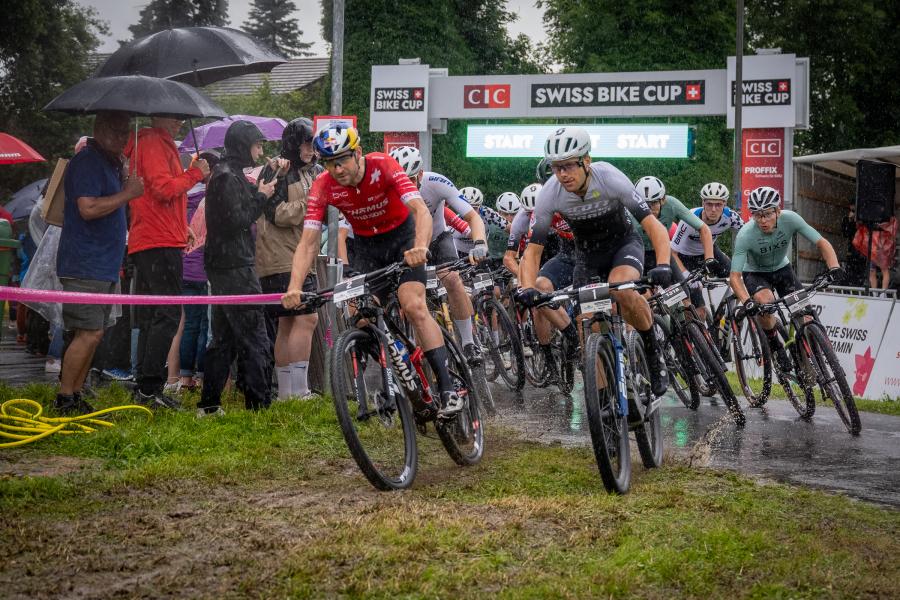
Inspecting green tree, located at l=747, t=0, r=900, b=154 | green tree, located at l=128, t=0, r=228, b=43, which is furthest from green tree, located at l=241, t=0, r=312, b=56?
green tree, located at l=747, t=0, r=900, b=154

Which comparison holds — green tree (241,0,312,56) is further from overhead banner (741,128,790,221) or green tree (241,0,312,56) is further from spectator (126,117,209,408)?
spectator (126,117,209,408)

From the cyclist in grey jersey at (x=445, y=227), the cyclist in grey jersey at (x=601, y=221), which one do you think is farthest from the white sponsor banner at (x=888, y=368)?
the cyclist in grey jersey at (x=601, y=221)

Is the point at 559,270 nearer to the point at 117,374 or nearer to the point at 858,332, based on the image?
the point at 117,374

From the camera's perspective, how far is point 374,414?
20.6 ft

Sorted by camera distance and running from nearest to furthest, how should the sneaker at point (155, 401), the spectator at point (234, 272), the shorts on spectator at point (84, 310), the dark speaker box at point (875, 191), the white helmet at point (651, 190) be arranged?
the shorts on spectator at point (84, 310), the spectator at point (234, 272), the sneaker at point (155, 401), the white helmet at point (651, 190), the dark speaker box at point (875, 191)

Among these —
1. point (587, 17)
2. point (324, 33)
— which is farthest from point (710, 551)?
point (324, 33)

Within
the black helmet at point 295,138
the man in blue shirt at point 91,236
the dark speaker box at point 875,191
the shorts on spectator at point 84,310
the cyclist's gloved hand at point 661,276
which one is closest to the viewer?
the cyclist's gloved hand at point 661,276

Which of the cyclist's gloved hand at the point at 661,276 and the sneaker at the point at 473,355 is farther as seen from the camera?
the sneaker at the point at 473,355

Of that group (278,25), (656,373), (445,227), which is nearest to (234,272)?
(445,227)

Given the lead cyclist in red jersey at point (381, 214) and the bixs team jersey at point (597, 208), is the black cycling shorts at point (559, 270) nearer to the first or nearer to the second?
the bixs team jersey at point (597, 208)

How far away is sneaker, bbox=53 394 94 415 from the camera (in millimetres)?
8133

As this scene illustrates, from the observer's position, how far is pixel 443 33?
45500 mm

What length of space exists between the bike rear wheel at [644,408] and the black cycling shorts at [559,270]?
13.5 feet

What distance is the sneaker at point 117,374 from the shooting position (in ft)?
36.0
